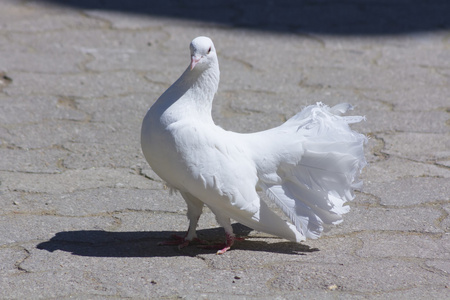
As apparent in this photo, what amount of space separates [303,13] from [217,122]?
2.69 metres

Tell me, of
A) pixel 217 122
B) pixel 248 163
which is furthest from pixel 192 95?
pixel 217 122

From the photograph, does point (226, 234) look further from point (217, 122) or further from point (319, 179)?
point (217, 122)

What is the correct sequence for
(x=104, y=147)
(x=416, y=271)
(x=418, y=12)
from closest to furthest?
(x=416, y=271) → (x=104, y=147) → (x=418, y=12)

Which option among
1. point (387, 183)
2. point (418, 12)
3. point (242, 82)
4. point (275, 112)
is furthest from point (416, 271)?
point (418, 12)

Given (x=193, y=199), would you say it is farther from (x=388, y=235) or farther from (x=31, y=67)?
(x=31, y=67)

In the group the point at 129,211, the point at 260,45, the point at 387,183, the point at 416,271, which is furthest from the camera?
the point at 260,45

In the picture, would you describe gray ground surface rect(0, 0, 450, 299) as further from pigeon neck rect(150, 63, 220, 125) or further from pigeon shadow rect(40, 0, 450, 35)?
pigeon neck rect(150, 63, 220, 125)

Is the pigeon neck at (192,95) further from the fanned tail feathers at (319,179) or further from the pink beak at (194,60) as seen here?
the fanned tail feathers at (319,179)

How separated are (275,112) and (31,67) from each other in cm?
208

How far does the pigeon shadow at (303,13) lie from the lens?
6.36m

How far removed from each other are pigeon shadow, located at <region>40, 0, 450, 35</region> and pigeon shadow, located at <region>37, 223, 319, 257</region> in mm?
3640

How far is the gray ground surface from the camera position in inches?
105

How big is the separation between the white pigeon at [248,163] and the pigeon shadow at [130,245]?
71 millimetres

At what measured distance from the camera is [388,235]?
10.2ft
